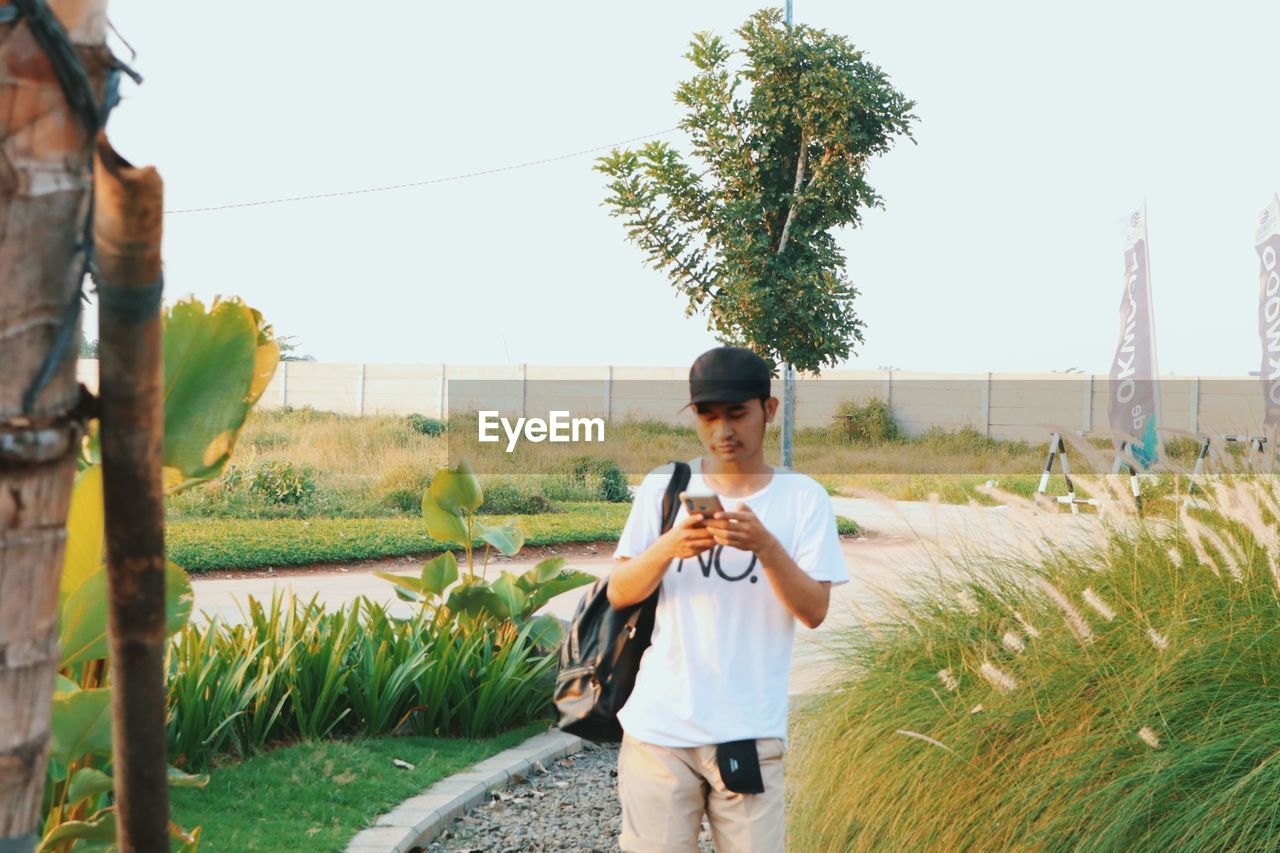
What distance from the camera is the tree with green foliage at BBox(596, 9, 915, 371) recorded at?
20.7 m

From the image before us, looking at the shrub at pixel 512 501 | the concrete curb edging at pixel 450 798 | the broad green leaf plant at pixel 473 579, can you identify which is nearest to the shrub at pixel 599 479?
the shrub at pixel 512 501

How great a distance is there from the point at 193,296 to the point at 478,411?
1170 inches

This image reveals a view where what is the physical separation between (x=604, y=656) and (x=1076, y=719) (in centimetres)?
151

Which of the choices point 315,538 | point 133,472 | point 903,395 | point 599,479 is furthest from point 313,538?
point 903,395

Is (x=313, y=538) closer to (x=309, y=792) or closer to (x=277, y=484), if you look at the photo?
(x=277, y=484)

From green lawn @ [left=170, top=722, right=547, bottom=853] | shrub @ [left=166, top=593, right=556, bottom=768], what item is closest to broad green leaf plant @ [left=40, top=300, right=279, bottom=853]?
green lawn @ [left=170, top=722, right=547, bottom=853]

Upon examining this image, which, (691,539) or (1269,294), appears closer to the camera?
(691,539)

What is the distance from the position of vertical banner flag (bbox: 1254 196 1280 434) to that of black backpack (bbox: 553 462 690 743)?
1943cm

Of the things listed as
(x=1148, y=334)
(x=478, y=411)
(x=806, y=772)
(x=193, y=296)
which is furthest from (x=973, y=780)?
(x=478, y=411)

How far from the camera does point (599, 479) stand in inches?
850

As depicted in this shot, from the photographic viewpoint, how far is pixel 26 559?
944mm

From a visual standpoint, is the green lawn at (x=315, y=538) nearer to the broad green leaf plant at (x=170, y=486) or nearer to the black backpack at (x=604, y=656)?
the broad green leaf plant at (x=170, y=486)

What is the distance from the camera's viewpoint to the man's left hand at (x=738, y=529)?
276 centimetres

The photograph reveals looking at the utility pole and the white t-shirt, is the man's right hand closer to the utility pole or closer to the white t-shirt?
the white t-shirt
